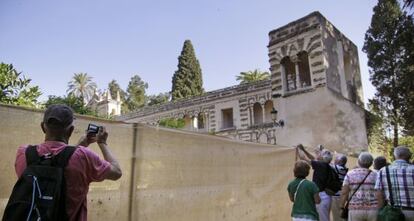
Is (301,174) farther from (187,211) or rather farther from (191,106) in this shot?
(191,106)

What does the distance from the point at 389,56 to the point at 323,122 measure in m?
6.96

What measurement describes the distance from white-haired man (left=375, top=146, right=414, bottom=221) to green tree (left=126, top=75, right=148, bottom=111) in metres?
61.0

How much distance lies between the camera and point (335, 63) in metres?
18.0

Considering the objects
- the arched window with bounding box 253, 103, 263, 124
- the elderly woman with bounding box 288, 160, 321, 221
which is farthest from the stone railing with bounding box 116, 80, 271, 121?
the elderly woman with bounding box 288, 160, 321, 221

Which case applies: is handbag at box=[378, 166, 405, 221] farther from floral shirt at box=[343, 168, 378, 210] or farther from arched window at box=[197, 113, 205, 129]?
arched window at box=[197, 113, 205, 129]

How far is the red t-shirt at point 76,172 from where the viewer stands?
2059 mm

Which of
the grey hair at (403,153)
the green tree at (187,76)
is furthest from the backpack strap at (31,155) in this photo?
the green tree at (187,76)

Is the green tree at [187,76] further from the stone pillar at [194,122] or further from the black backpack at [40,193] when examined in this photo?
the black backpack at [40,193]

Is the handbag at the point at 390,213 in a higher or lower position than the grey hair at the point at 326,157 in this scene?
lower

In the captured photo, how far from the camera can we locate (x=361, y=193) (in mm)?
5242

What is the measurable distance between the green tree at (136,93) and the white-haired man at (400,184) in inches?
2401

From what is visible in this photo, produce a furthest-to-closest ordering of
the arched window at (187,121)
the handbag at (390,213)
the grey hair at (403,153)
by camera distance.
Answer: the arched window at (187,121), the grey hair at (403,153), the handbag at (390,213)

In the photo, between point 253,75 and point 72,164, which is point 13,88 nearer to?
point 72,164

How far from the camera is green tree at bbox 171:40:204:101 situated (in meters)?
39.5
